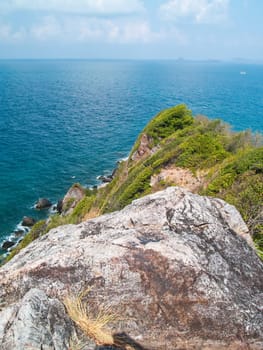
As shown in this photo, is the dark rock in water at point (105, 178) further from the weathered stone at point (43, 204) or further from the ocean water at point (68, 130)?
the weathered stone at point (43, 204)

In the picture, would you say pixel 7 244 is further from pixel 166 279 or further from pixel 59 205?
pixel 166 279

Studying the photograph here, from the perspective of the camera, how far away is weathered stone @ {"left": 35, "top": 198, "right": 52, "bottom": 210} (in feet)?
142

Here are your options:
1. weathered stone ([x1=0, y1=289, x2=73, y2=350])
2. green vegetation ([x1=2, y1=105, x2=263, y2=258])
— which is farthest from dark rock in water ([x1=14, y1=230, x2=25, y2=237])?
weathered stone ([x1=0, y1=289, x2=73, y2=350])

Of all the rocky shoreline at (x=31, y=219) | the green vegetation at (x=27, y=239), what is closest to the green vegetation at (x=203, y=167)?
the green vegetation at (x=27, y=239)

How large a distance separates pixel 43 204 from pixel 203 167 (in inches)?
1096

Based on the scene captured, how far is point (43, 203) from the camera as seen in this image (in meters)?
43.5

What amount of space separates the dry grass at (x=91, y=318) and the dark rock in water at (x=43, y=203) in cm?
3752

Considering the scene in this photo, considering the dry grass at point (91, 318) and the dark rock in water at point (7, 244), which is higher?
the dry grass at point (91, 318)

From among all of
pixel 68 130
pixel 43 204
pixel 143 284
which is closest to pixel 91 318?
pixel 143 284

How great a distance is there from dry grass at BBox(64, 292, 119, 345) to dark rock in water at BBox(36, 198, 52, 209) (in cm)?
3752

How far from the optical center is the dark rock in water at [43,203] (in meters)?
43.2

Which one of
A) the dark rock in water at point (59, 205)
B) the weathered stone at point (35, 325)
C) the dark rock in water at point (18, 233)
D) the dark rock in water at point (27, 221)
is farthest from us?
the dark rock in water at point (59, 205)

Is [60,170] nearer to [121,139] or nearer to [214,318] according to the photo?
[121,139]

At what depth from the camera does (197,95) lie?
12294cm
